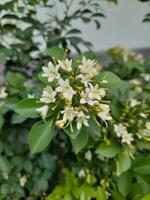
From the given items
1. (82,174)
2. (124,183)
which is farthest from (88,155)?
(124,183)

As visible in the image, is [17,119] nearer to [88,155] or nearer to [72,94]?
[88,155]

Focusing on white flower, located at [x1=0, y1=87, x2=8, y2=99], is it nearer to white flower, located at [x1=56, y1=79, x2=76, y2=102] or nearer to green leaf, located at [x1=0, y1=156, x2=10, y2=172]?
green leaf, located at [x1=0, y1=156, x2=10, y2=172]

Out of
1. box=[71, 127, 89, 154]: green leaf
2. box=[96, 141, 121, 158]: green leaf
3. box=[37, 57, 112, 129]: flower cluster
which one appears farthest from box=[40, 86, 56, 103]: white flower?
Answer: box=[96, 141, 121, 158]: green leaf

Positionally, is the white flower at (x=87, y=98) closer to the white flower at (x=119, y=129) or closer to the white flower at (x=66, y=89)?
the white flower at (x=66, y=89)

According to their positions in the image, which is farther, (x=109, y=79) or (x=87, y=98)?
Answer: (x=109, y=79)

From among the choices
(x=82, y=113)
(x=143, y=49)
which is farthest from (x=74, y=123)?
(x=143, y=49)

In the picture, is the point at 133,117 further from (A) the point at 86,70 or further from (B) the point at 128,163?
(A) the point at 86,70
